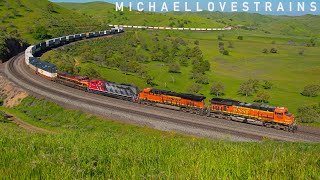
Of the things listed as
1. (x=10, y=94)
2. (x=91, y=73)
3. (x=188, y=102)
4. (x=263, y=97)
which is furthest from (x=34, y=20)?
(x=188, y=102)

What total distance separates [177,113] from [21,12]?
480 feet

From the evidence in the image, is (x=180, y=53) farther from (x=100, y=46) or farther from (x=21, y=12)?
(x=21, y=12)

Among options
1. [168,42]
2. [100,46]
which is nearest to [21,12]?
[100,46]

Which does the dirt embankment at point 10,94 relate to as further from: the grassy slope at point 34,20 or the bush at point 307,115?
the grassy slope at point 34,20

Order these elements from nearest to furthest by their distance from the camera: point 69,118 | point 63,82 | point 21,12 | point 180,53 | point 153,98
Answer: point 69,118 → point 153,98 → point 63,82 → point 180,53 → point 21,12

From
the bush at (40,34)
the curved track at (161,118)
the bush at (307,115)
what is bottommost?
the bush at (307,115)

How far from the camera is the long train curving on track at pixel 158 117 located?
40875mm

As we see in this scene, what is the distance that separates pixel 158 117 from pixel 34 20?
134440 mm

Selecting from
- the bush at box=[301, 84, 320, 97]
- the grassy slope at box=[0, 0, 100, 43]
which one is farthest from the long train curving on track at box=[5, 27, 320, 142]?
the grassy slope at box=[0, 0, 100, 43]

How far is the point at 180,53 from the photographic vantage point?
148625 millimetres

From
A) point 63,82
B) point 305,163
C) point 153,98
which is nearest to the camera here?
point 305,163

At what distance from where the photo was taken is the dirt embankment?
5731cm

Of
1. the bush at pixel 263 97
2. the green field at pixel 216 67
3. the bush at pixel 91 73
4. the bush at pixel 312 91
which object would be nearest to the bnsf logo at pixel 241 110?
the green field at pixel 216 67

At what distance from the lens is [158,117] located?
152 ft
